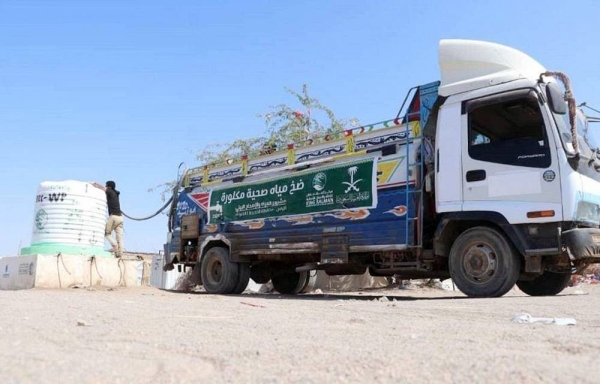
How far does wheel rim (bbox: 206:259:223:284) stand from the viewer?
36.4ft

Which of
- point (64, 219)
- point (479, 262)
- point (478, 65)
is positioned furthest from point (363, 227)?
point (64, 219)

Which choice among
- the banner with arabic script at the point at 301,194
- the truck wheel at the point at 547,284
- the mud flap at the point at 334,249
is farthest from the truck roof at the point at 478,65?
the truck wheel at the point at 547,284

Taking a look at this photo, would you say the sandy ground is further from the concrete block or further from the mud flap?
the concrete block

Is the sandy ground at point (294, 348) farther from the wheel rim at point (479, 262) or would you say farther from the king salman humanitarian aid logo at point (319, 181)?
the king salman humanitarian aid logo at point (319, 181)

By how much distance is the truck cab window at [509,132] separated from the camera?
23.4ft

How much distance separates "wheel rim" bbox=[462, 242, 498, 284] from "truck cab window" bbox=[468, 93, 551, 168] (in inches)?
46.4

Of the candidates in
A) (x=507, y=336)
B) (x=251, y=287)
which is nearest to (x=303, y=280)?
(x=251, y=287)

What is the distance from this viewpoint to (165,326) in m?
4.36

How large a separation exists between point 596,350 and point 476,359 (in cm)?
85

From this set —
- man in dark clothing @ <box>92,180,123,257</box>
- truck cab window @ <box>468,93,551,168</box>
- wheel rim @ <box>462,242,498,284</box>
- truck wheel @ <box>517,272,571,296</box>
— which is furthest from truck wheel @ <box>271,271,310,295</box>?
truck cab window @ <box>468,93,551,168</box>

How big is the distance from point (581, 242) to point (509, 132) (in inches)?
68.1

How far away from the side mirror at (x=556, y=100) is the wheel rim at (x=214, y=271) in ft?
22.2

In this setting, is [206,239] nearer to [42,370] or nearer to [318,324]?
[318,324]

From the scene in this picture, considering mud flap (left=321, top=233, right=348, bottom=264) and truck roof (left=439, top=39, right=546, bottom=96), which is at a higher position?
truck roof (left=439, top=39, right=546, bottom=96)
